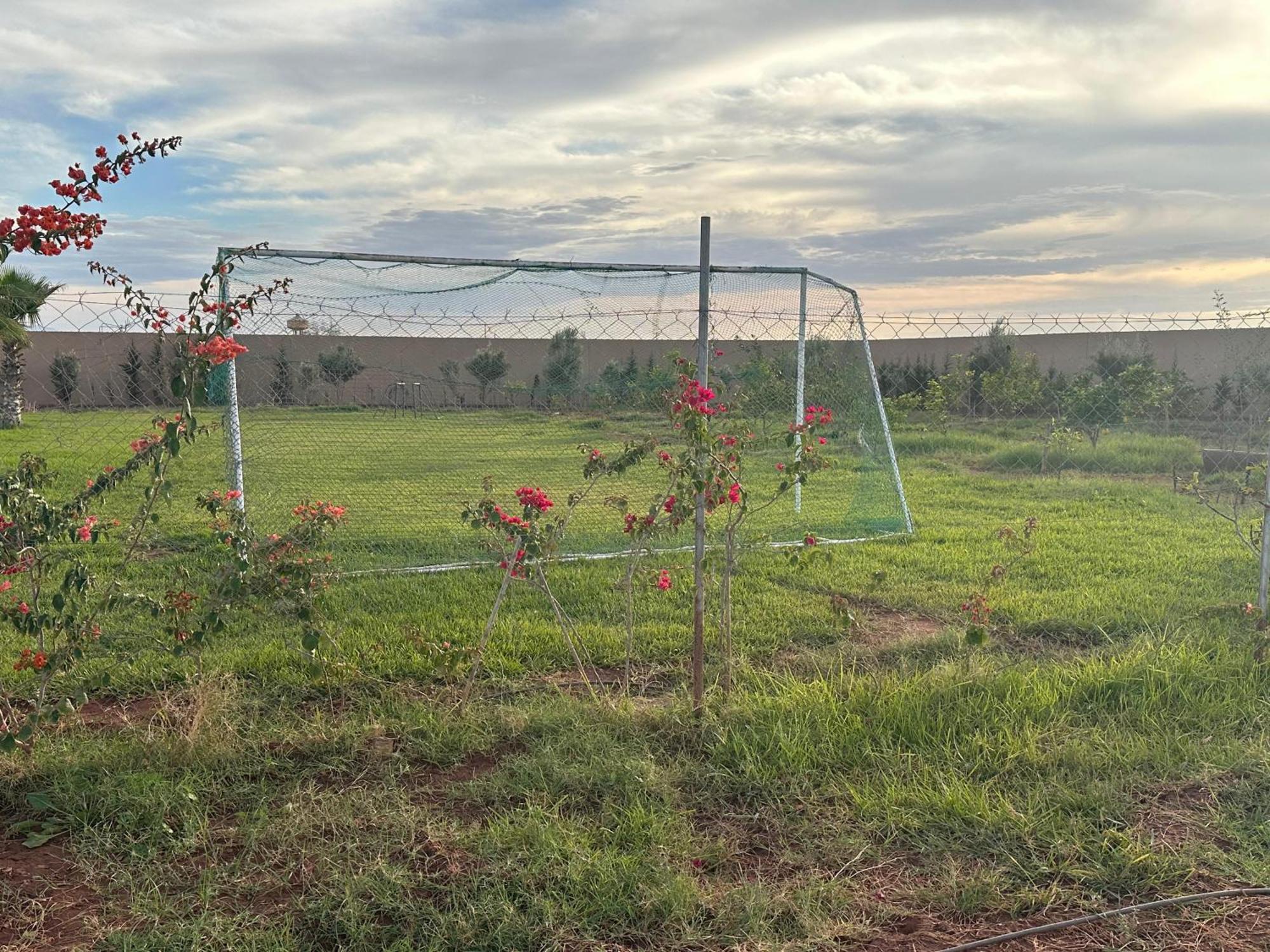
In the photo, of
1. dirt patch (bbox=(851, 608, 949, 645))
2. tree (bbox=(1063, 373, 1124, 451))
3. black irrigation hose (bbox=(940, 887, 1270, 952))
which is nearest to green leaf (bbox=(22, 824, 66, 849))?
black irrigation hose (bbox=(940, 887, 1270, 952))

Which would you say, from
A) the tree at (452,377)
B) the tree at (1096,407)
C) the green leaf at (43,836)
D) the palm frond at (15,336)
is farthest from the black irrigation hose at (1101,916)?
the palm frond at (15,336)

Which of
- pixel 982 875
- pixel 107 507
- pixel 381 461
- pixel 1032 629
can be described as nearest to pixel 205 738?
pixel 982 875

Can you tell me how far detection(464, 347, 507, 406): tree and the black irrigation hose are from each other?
15.6 ft

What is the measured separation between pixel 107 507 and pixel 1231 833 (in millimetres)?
7961

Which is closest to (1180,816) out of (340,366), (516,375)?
(516,375)

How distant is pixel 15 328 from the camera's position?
36.7 feet

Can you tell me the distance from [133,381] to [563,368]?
7201 millimetres

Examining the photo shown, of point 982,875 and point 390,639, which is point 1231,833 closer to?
point 982,875

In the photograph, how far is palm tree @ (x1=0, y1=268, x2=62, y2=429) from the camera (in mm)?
2994

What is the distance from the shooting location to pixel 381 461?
33.5 ft

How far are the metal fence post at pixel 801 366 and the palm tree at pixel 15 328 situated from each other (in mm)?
4496

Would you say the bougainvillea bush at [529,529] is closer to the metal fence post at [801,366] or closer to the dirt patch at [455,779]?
the dirt patch at [455,779]

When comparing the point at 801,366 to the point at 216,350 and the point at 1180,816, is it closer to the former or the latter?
the point at 1180,816

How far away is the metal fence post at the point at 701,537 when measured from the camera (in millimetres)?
3496
